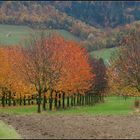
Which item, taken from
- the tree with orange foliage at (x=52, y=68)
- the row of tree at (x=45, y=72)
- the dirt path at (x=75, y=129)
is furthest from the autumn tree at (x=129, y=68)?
the dirt path at (x=75, y=129)

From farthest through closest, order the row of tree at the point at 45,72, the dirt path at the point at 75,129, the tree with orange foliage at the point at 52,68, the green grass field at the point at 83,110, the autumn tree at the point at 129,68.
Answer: the autumn tree at the point at 129,68, the row of tree at the point at 45,72, the tree with orange foliage at the point at 52,68, the green grass field at the point at 83,110, the dirt path at the point at 75,129

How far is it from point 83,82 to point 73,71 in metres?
6.43

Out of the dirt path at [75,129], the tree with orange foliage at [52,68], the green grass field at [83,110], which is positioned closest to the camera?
the dirt path at [75,129]

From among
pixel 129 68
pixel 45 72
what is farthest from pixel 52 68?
pixel 129 68

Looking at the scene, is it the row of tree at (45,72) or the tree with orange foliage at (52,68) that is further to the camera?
the row of tree at (45,72)

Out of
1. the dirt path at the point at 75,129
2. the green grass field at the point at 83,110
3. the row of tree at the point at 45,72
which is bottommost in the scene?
the green grass field at the point at 83,110

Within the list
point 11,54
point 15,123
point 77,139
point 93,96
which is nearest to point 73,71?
point 11,54

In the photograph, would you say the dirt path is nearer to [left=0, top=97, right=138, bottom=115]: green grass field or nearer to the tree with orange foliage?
[left=0, top=97, right=138, bottom=115]: green grass field

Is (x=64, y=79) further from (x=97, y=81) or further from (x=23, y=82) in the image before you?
(x=97, y=81)

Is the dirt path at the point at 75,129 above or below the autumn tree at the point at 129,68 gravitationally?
below

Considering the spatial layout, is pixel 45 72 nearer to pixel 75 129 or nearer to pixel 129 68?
pixel 129 68

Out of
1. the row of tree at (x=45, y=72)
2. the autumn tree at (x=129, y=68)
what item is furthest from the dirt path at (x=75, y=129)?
the autumn tree at (x=129, y=68)

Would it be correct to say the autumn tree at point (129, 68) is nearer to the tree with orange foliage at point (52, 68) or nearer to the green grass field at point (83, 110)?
the green grass field at point (83, 110)

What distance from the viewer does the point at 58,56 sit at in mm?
86625
